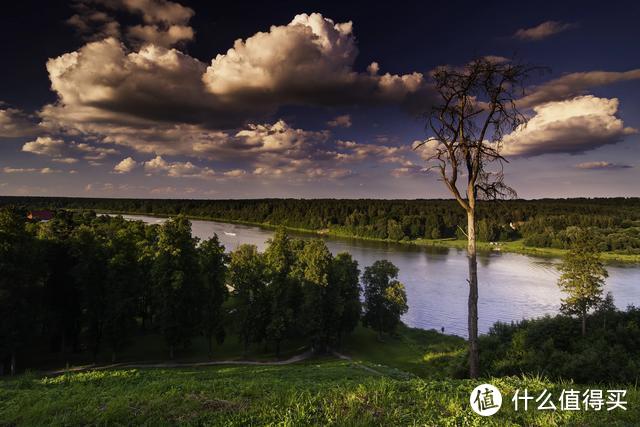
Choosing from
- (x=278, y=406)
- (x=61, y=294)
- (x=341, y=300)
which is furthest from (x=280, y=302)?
(x=278, y=406)

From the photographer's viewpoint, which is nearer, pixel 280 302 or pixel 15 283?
pixel 15 283

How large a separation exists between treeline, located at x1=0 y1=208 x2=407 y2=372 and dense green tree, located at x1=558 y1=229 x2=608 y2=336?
21.1 metres

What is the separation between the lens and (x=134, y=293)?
96.8 ft

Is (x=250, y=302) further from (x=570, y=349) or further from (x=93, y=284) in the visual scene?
(x=570, y=349)

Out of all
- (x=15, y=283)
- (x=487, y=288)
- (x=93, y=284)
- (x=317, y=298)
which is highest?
(x=15, y=283)

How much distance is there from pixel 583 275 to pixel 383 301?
19352 mm

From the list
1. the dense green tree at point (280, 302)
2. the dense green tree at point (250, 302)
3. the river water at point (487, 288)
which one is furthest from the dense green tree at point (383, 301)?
the dense green tree at point (250, 302)

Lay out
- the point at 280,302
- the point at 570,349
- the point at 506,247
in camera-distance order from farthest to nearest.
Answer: the point at 506,247, the point at 280,302, the point at 570,349

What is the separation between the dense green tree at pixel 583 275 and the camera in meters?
36.1

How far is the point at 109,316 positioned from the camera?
89.4 feet

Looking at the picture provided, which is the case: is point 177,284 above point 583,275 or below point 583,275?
above

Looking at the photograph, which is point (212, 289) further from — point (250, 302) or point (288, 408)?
point (288, 408)

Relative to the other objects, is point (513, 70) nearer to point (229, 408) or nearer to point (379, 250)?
point (229, 408)

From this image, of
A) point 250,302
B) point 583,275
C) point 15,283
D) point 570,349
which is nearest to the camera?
point 15,283
